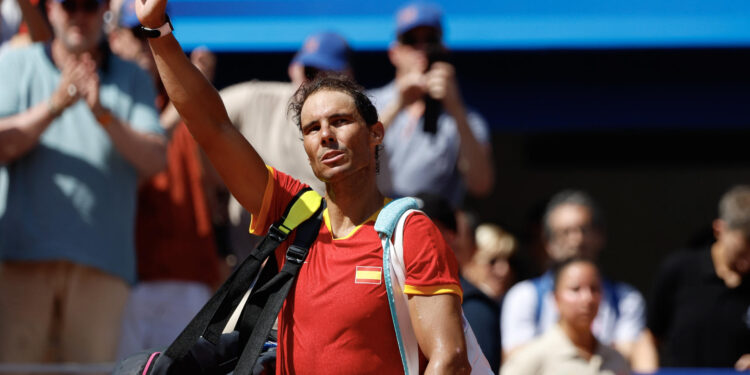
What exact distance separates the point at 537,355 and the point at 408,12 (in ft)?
6.62

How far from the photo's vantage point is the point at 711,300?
6.30 meters

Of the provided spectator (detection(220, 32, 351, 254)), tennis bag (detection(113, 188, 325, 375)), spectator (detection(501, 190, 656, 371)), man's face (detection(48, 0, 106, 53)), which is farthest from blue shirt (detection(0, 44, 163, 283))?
spectator (detection(501, 190, 656, 371))

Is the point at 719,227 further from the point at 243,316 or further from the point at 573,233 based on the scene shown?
the point at 243,316

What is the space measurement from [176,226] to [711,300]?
303 cm

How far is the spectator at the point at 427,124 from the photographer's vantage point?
19.6ft

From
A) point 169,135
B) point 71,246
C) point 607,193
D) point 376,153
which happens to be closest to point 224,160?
point 376,153

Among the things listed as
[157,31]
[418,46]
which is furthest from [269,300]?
[418,46]

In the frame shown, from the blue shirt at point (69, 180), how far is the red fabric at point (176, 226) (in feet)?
1.22

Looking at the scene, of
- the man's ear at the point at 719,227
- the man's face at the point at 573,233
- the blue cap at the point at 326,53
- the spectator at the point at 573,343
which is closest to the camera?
the spectator at the point at 573,343

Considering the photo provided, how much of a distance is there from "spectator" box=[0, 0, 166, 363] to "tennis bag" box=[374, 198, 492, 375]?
2.28 m

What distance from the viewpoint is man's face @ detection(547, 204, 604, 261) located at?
658 cm

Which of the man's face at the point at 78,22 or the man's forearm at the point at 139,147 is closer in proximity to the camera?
the man's forearm at the point at 139,147

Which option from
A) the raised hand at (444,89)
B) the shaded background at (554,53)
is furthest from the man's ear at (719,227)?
the raised hand at (444,89)

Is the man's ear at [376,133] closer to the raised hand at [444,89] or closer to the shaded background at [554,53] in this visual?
the raised hand at [444,89]
